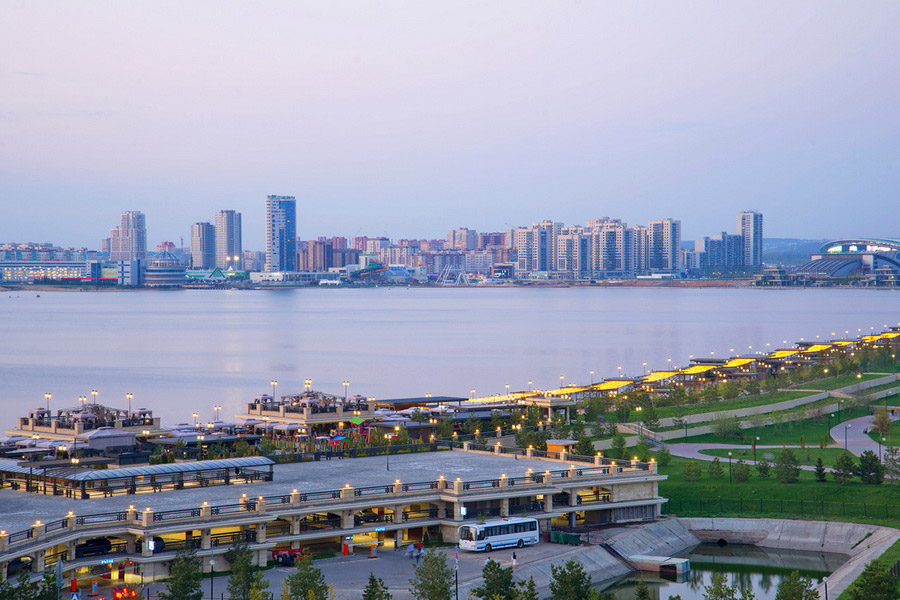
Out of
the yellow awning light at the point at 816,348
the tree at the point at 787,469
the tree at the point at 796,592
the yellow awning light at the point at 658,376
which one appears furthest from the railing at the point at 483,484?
the yellow awning light at the point at 816,348

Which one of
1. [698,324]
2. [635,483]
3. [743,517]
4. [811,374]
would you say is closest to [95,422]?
[635,483]

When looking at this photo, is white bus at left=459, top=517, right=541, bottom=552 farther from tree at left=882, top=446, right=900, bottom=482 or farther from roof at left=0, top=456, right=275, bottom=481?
tree at left=882, top=446, right=900, bottom=482

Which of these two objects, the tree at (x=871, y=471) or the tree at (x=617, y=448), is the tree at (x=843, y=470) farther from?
the tree at (x=617, y=448)

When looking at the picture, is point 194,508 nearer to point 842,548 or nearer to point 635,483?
point 635,483

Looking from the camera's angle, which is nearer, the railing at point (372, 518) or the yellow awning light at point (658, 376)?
the railing at point (372, 518)

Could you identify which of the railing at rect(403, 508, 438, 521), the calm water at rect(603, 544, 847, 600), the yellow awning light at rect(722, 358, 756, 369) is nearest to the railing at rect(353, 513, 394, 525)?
the railing at rect(403, 508, 438, 521)
